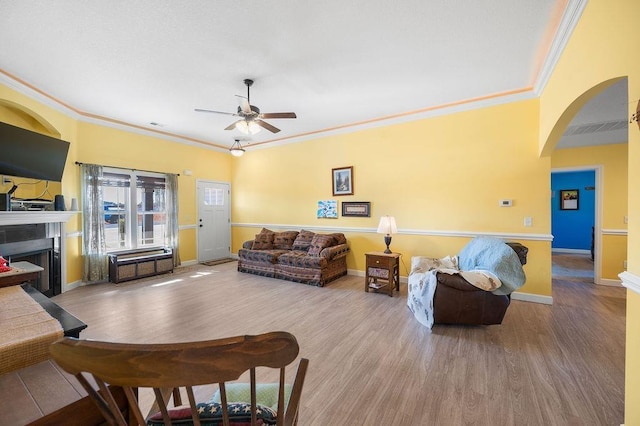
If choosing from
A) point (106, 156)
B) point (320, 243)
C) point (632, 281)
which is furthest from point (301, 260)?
point (106, 156)

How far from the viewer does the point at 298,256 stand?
15.5 feet

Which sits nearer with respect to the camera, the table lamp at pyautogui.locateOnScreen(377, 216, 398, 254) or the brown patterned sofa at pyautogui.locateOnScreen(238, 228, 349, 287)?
the table lamp at pyautogui.locateOnScreen(377, 216, 398, 254)

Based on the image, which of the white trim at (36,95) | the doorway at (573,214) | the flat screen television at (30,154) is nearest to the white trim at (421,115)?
the white trim at (36,95)

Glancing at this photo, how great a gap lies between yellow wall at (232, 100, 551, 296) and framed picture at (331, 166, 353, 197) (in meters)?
0.11

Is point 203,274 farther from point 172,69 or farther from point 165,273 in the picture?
point 172,69

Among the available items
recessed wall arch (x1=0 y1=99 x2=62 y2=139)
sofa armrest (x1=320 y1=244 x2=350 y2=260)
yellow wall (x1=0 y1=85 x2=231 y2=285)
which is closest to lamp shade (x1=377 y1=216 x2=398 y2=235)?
sofa armrest (x1=320 y1=244 x2=350 y2=260)

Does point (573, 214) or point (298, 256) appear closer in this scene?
point (298, 256)

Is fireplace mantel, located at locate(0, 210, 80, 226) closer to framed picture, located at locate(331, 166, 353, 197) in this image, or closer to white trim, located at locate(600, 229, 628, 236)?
framed picture, located at locate(331, 166, 353, 197)

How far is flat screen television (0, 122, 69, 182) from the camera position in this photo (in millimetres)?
3111

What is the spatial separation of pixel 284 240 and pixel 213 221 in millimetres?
2189

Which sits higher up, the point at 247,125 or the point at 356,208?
the point at 247,125

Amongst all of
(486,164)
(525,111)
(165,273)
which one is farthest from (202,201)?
(525,111)

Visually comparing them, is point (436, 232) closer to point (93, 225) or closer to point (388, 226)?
point (388, 226)

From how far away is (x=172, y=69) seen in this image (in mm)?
3049
